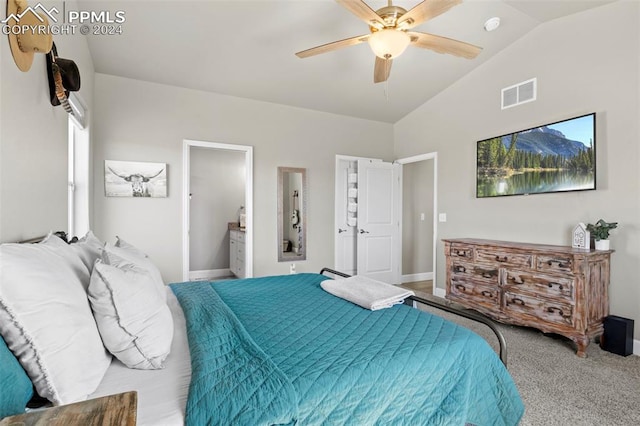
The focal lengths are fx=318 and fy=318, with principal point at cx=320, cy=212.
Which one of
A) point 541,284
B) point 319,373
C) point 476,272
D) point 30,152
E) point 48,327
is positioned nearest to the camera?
point 48,327

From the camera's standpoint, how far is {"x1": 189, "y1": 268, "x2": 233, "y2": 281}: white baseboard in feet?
18.6

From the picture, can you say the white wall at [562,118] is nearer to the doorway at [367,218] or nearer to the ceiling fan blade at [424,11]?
the doorway at [367,218]

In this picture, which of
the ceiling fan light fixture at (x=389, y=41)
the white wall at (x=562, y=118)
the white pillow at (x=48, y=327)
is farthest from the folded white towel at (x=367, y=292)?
the white wall at (x=562, y=118)

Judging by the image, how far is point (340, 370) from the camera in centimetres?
114

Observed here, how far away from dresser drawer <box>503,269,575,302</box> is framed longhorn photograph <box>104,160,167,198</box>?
392 centimetres

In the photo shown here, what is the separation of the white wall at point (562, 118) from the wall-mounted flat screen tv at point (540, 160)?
0.08 m

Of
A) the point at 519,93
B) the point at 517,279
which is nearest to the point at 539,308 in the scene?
the point at 517,279

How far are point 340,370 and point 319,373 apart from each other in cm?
8

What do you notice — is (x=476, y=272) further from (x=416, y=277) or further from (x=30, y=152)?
(x=30, y=152)

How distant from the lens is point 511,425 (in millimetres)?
1403

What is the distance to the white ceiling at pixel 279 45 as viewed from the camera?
9.30 feet

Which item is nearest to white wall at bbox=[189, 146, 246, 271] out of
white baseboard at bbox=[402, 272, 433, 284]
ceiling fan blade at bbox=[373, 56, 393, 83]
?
white baseboard at bbox=[402, 272, 433, 284]

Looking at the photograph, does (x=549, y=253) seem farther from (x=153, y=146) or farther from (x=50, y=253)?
(x=153, y=146)

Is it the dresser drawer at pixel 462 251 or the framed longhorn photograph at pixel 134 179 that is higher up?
the framed longhorn photograph at pixel 134 179
